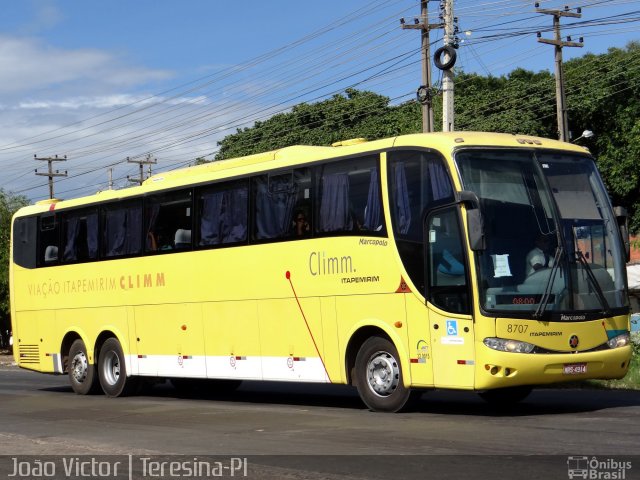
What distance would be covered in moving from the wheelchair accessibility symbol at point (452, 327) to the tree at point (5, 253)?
41.8 meters

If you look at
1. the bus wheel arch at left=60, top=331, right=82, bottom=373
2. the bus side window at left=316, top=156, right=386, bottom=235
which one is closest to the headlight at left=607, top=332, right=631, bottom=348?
the bus side window at left=316, top=156, right=386, bottom=235

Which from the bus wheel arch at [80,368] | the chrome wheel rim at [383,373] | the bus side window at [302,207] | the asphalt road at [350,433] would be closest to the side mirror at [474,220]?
the asphalt road at [350,433]

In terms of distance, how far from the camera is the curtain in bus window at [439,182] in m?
14.6

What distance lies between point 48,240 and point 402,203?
438 inches

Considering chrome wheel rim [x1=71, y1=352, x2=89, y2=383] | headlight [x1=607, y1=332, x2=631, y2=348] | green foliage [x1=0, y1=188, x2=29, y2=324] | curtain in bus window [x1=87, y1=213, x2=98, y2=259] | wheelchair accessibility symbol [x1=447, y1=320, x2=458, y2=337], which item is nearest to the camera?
wheelchair accessibility symbol [x1=447, y1=320, x2=458, y2=337]

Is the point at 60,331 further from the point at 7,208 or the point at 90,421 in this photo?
the point at 7,208

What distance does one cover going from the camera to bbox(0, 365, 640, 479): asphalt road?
9.89 m

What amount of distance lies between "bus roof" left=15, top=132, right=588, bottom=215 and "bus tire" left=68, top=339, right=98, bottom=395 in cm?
296

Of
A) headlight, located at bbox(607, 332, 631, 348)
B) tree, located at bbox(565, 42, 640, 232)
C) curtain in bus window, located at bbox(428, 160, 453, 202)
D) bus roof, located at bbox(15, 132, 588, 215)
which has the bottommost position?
headlight, located at bbox(607, 332, 631, 348)

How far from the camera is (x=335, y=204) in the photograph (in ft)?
53.8

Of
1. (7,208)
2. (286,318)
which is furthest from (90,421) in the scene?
(7,208)

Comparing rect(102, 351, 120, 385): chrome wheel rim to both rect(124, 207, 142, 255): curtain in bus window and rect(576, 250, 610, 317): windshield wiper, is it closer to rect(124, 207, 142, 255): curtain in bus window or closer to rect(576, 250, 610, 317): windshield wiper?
rect(124, 207, 142, 255): curtain in bus window

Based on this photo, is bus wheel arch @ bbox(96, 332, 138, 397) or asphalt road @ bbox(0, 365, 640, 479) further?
bus wheel arch @ bbox(96, 332, 138, 397)

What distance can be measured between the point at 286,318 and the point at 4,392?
29.1ft
